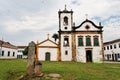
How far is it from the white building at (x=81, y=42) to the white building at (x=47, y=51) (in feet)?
4.26

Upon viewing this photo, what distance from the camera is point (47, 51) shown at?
109 feet

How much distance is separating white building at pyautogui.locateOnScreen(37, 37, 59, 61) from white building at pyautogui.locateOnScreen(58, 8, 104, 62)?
1299 millimetres

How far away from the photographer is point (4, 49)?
4225 cm

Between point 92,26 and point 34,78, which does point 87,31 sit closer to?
point 92,26

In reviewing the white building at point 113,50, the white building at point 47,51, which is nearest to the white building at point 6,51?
the white building at point 47,51

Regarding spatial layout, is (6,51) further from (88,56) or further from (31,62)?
(31,62)

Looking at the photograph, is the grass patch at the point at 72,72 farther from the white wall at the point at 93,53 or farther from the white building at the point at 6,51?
the white building at the point at 6,51

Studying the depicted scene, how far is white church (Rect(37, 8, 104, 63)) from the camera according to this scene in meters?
32.9

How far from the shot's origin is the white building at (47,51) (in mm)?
33188

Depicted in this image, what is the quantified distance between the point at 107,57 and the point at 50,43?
26.7 metres

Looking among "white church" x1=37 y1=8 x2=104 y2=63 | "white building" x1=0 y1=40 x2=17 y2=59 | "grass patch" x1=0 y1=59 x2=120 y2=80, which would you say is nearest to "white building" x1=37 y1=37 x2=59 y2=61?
"white church" x1=37 y1=8 x2=104 y2=63

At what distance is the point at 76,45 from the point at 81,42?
1.23 meters

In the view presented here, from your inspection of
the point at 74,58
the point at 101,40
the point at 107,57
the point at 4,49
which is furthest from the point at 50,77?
the point at 107,57

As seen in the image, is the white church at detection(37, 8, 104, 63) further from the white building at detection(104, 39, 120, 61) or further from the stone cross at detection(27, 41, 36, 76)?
the stone cross at detection(27, 41, 36, 76)
